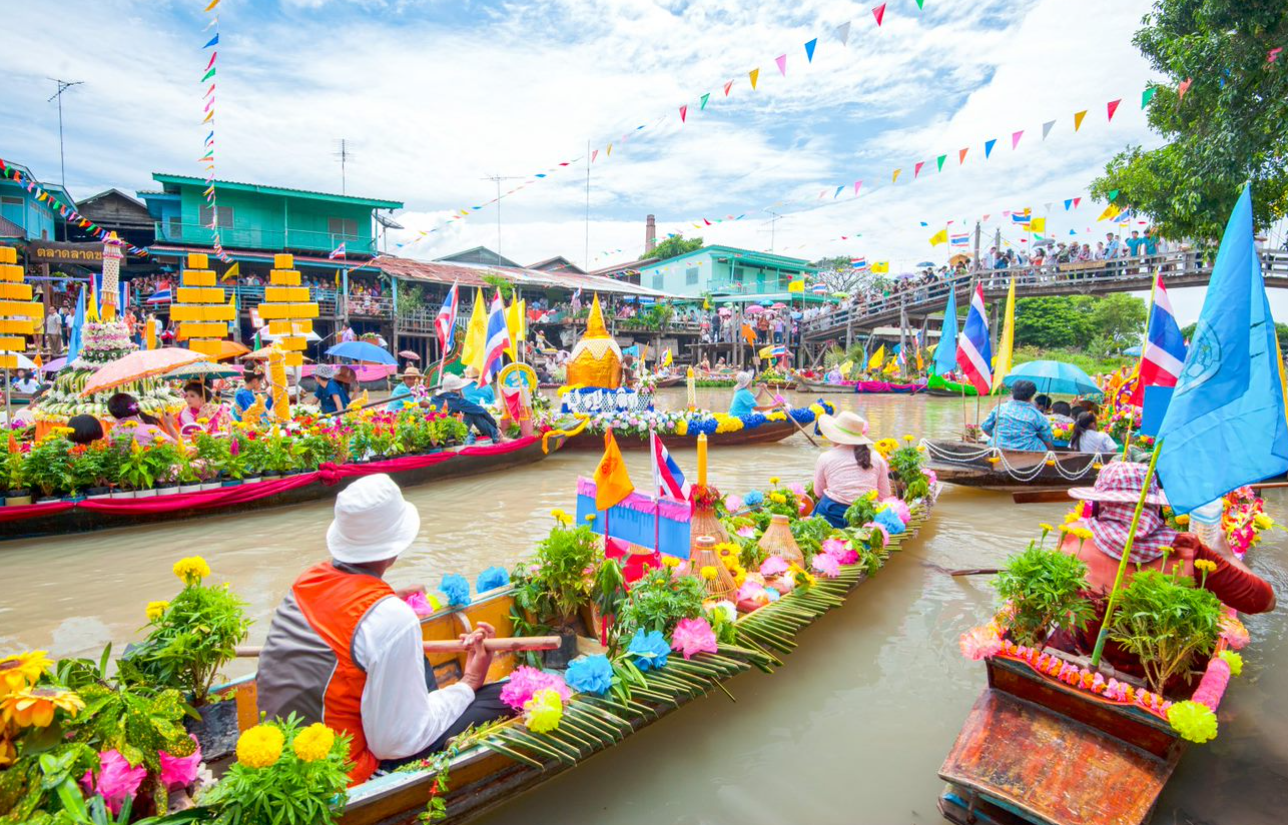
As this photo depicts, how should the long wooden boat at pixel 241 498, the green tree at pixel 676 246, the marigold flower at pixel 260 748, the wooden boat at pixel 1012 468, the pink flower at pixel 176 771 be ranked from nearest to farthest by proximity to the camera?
the marigold flower at pixel 260 748 < the pink flower at pixel 176 771 < the long wooden boat at pixel 241 498 < the wooden boat at pixel 1012 468 < the green tree at pixel 676 246

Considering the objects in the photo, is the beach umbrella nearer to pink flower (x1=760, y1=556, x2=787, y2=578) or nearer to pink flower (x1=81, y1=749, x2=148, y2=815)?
pink flower (x1=81, y1=749, x2=148, y2=815)

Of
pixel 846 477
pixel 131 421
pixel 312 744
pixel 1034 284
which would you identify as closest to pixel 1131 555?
pixel 846 477

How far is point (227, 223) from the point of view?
989 inches

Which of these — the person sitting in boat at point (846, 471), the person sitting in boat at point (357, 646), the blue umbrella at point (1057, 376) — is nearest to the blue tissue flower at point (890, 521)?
the person sitting in boat at point (846, 471)

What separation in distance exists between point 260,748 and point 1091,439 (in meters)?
10.7

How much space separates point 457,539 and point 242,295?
20617 mm

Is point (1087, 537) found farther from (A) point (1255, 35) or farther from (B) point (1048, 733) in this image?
(A) point (1255, 35)

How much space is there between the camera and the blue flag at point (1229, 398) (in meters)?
2.95

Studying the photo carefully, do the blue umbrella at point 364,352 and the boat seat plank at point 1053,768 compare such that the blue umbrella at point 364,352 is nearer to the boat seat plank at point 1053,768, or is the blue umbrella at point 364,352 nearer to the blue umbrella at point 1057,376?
the blue umbrella at point 1057,376

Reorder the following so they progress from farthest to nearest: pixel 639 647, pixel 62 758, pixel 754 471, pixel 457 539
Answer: pixel 754 471 → pixel 457 539 → pixel 639 647 → pixel 62 758

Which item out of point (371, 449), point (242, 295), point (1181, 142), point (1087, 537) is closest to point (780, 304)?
point (242, 295)

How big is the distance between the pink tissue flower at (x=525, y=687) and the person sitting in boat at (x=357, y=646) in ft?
1.66

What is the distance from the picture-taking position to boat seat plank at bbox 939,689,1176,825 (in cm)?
296

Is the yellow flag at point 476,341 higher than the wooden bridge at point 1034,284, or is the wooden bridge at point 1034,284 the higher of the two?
the wooden bridge at point 1034,284
